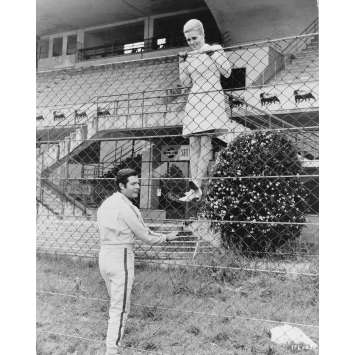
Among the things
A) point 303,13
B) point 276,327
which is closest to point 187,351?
point 276,327

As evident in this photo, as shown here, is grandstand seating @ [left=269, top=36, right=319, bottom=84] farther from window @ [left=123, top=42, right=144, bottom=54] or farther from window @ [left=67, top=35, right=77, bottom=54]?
window @ [left=67, top=35, right=77, bottom=54]

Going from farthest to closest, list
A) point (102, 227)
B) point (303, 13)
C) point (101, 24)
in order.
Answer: point (101, 24) < point (303, 13) < point (102, 227)

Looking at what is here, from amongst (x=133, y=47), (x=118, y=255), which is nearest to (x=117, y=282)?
(x=118, y=255)

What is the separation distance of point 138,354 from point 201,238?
1694 millimetres

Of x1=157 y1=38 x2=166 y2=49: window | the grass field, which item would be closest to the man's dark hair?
the grass field

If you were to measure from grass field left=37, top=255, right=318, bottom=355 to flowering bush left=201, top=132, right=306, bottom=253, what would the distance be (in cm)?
44

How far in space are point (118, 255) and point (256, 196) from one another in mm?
1997

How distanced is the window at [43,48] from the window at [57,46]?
0.28 metres

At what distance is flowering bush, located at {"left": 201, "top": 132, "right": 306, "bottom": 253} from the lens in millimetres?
4297

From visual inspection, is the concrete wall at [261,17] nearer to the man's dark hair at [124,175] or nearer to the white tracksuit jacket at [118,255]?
the man's dark hair at [124,175]

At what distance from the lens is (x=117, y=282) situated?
2.67 metres

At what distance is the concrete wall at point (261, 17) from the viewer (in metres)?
11.3
